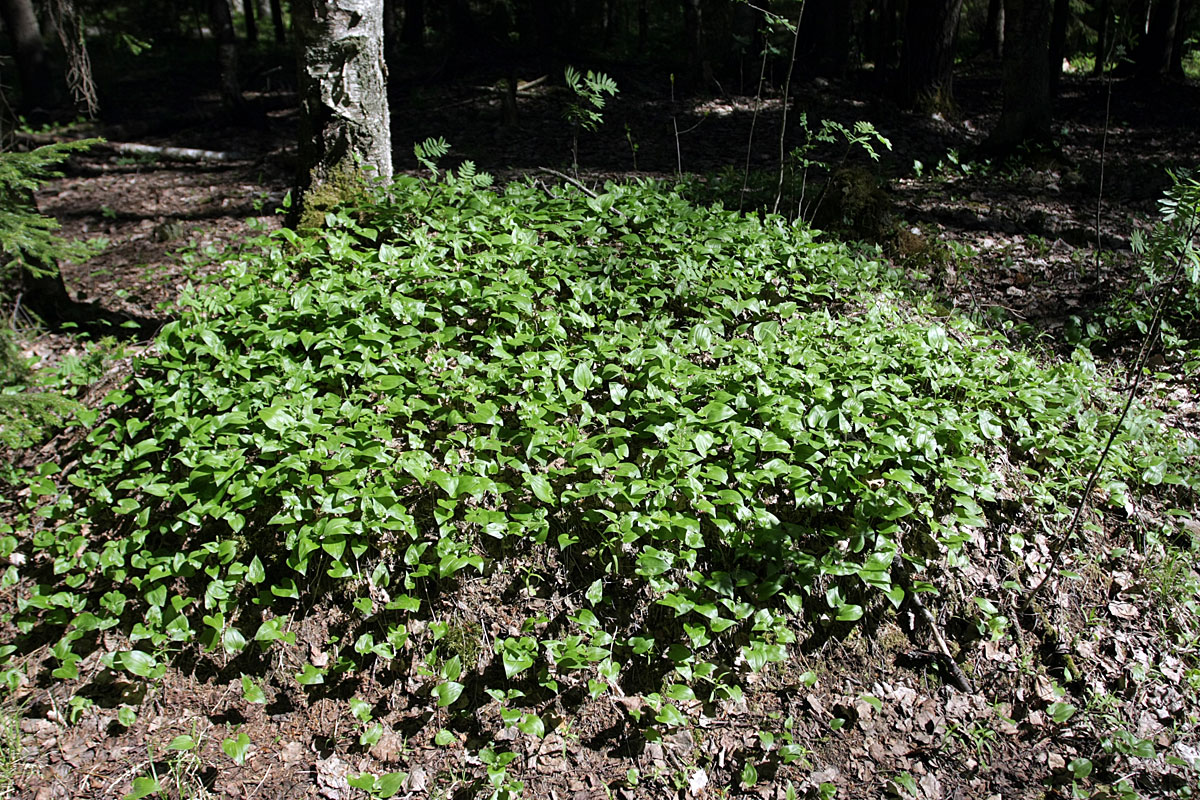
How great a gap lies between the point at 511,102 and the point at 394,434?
8.10m

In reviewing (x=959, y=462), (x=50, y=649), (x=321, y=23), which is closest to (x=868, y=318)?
(x=959, y=462)

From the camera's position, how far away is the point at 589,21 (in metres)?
15.8

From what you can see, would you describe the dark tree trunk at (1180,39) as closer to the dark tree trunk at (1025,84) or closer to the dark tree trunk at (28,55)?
the dark tree trunk at (1025,84)

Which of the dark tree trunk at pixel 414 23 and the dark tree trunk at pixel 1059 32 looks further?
the dark tree trunk at pixel 414 23

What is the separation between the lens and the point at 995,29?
15.7 m

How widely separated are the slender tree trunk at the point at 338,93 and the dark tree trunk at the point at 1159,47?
13.5 m

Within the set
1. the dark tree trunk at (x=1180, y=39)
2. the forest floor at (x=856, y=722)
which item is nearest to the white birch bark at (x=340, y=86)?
the forest floor at (x=856, y=722)

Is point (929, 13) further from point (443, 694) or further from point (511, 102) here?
point (443, 694)

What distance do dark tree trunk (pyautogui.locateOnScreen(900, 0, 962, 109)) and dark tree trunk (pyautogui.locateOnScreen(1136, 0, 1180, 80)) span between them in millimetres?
4520

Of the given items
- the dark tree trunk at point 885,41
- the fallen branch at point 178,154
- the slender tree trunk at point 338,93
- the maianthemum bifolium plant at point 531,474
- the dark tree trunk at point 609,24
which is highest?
the dark tree trunk at point 609,24

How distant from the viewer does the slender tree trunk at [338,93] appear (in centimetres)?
525

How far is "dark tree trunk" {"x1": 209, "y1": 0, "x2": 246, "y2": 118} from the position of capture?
10.4 m

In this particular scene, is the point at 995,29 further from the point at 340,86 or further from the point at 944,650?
the point at 944,650

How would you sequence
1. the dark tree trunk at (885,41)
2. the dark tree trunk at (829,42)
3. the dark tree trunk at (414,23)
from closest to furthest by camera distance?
the dark tree trunk at (885,41), the dark tree trunk at (829,42), the dark tree trunk at (414,23)
